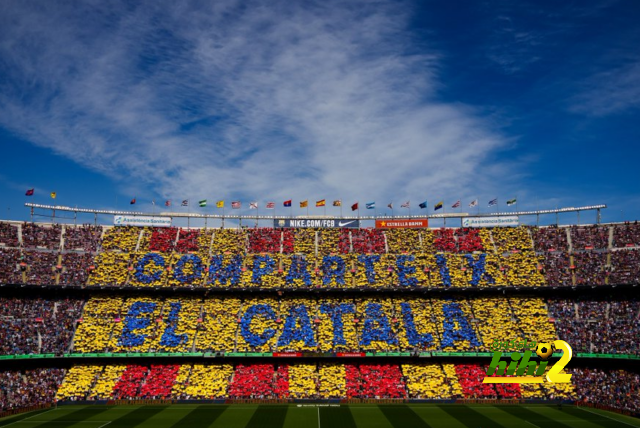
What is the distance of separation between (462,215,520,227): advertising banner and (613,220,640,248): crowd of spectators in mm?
15078

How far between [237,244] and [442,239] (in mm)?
35361

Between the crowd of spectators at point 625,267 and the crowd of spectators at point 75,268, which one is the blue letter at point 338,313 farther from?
the crowd of spectators at point 625,267

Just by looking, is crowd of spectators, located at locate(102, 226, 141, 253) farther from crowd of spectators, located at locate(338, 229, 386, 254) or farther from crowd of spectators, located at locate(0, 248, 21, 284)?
crowd of spectators, located at locate(338, 229, 386, 254)

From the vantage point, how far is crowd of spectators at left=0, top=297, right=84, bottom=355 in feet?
213

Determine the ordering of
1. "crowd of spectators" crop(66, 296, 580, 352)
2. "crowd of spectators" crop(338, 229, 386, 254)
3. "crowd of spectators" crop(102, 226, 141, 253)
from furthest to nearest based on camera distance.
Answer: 1. "crowd of spectators" crop(338, 229, 386, 254)
2. "crowd of spectators" crop(102, 226, 141, 253)
3. "crowd of spectators" crop(66, 296, 580, 352)

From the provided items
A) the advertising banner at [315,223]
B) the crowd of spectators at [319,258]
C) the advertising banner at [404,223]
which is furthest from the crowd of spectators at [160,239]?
the advertising banner at [404,223]

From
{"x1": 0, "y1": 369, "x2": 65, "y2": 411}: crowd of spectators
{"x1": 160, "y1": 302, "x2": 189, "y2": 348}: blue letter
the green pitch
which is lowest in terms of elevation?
the green pitch

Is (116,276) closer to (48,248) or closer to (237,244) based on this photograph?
(48,248)

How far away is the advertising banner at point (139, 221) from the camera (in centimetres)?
8888

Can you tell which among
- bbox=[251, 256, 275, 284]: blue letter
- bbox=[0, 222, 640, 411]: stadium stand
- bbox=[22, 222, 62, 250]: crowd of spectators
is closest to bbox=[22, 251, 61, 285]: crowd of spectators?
bbox=[0, 222, 640, 411]: stadium stand

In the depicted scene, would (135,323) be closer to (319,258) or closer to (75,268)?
(75,268)

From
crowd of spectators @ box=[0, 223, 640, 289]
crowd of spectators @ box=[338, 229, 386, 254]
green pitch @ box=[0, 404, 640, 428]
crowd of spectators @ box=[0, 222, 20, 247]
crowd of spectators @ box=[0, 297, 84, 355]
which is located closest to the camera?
green pitch @ box=[0, 404, 640, 428]

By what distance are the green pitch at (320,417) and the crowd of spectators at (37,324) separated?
34.3ft

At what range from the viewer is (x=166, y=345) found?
6875cm
